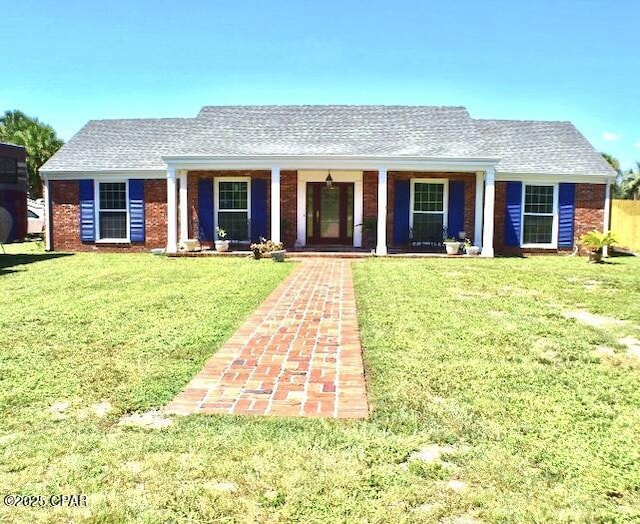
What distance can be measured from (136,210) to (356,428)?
1717 cm

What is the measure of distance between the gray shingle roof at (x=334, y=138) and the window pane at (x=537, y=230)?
1.64 m

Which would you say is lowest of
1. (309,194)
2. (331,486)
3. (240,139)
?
(331,486)

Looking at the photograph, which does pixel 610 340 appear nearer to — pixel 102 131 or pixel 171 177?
pixel 171 177

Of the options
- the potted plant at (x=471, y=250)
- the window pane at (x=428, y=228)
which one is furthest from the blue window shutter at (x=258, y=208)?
the potted plant at (x=471, y=250)

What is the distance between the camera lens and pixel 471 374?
205 inches

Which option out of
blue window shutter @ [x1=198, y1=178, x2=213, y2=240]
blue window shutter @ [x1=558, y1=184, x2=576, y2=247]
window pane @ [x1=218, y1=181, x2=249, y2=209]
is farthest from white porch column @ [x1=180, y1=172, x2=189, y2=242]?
blue window shutter @ [x1=558, y1=184, x2=576, y2=247]

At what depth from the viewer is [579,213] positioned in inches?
742

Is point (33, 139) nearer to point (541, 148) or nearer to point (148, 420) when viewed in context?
point (541, 148)

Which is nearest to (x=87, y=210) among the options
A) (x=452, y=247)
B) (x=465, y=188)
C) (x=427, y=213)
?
(x=427, y=213)

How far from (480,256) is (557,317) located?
9669 millimetres

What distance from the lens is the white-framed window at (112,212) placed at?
19.5 metres

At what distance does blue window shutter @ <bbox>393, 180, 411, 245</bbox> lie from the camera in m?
18.7

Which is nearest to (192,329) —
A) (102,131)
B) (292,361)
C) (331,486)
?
(292,361)

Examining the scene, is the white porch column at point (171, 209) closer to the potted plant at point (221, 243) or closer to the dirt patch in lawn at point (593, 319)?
the potted plant at point (221, 243)
